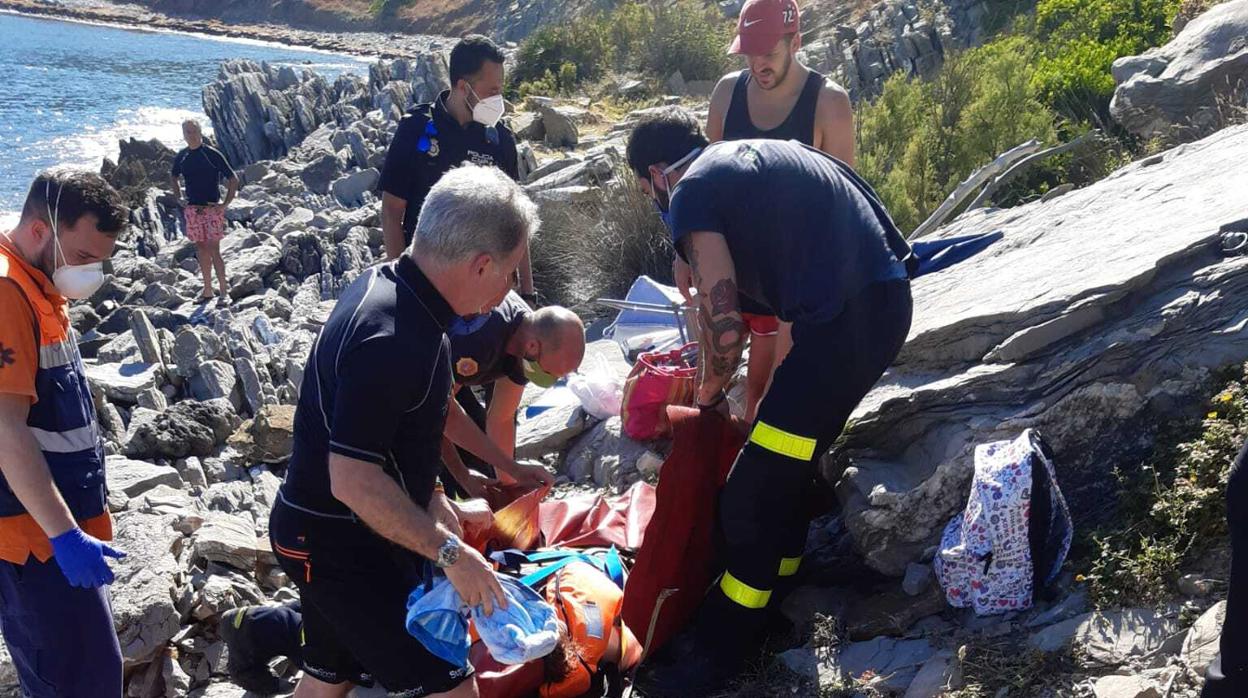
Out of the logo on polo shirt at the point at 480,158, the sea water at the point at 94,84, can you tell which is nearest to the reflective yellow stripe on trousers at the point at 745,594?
the logo on polo shirt at the point at 480,158

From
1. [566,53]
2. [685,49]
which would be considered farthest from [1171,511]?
[566,53]

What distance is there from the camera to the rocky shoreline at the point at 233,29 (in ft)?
153

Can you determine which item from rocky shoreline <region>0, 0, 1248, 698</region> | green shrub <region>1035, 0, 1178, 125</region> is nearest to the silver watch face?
rocky shoreline <region>0, 0, 1248, 698</region>

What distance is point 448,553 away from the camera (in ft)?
→ 8.54

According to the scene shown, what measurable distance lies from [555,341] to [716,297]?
886 mm

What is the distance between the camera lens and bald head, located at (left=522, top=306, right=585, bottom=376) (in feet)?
13.0

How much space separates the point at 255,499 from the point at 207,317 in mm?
5643

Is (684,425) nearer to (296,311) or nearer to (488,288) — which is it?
(488,288)

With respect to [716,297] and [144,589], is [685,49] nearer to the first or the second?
[144,589]

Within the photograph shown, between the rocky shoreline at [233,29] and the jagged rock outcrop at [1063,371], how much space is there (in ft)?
138

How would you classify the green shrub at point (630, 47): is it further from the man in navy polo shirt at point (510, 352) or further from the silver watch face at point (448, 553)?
the silver watch face at point (448, 553)

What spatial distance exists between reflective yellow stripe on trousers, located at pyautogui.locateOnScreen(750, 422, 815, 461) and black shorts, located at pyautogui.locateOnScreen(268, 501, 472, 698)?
42.9 inches

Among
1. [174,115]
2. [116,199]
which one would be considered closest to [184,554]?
[116,199]

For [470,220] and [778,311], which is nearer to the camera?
[470,220]
